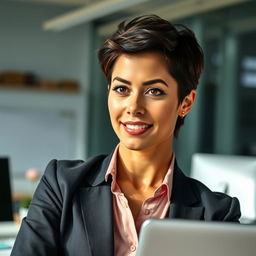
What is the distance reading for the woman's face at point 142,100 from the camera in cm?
125

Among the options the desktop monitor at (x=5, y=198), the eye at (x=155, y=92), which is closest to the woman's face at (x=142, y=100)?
the eye at (x=155, y=92)

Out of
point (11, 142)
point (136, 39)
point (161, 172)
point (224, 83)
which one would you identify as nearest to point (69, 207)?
point (161, 172)

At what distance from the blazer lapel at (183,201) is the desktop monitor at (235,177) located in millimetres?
2279

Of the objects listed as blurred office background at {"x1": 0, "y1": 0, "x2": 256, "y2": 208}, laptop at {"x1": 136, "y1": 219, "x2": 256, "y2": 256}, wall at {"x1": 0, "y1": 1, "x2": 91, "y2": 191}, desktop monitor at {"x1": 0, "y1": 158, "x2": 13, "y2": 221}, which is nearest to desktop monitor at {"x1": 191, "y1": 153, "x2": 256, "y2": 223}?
desktop monitor at {"x1": 0, "y1": 158, "x2": 13, "y2": 221}

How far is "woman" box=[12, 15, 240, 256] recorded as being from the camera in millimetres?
1259

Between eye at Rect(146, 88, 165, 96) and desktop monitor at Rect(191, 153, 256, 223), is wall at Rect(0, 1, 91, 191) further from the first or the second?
eye at Rect(146, 88, 165, 96)

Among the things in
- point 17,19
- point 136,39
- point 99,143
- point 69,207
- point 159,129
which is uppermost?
point 17,19

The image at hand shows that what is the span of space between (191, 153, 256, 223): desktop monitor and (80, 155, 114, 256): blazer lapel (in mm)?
2348

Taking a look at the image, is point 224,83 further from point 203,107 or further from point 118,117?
point 118,117

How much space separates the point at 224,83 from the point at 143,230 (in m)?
5.67

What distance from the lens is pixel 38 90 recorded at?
872 centimetres

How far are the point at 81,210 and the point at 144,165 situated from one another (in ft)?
0.54

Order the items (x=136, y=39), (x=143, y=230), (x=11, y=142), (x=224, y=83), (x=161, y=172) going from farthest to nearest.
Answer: (x=11, y=142), (x=224, y=83), (x=161, y=172), (x=136, y=39), (x=143, y=230)

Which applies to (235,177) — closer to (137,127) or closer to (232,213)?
(232,213)
